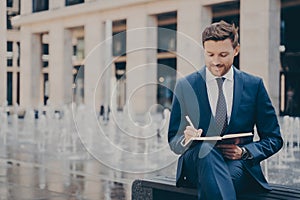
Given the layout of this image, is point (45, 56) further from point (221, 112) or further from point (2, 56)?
point (221, 112)

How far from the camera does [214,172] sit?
12.1ft

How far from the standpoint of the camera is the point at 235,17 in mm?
32969

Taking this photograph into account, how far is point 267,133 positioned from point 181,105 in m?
0.66

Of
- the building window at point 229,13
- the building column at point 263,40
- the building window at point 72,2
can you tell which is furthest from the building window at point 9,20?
the building column at point 263,40

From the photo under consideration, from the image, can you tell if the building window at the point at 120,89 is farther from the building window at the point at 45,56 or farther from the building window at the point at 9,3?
the building window at the point at 9,3

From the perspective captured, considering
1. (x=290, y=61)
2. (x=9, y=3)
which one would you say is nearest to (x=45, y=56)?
(x=9, y=3)

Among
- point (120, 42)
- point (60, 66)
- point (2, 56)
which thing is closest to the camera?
point (120, 42)

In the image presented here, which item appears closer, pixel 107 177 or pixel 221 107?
pixel 221 107

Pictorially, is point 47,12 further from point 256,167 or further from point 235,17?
point 256,167

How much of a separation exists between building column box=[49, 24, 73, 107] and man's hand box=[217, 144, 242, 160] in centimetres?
3533

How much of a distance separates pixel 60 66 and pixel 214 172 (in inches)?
1438

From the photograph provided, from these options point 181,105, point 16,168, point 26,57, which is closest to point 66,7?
point 26,57

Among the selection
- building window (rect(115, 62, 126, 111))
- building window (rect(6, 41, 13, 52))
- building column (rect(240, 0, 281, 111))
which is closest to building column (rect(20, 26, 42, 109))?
building window (rect(6, 41, 13, 52))

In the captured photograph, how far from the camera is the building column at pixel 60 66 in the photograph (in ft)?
129
